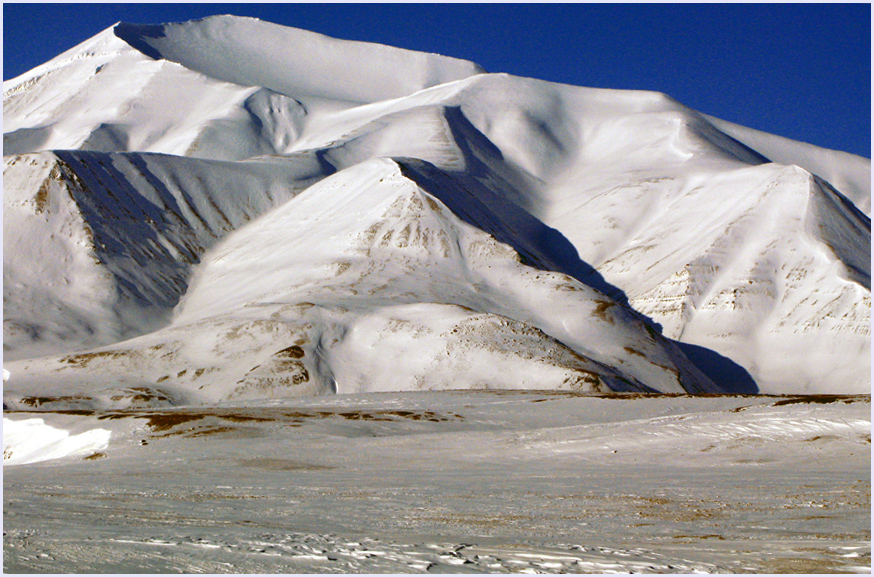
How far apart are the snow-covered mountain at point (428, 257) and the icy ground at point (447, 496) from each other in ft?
87.8

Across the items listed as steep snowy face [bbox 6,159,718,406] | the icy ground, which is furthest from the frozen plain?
steep snowy face [bbox 6,159,718,406]

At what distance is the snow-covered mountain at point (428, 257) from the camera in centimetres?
5647

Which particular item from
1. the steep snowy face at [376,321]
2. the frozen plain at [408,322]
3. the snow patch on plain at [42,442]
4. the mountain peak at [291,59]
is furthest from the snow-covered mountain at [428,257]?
the mountain peak at [291,59]

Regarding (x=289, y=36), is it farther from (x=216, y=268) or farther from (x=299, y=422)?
(x=299, y=422)

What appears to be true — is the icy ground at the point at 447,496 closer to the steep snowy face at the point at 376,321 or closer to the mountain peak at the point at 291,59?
the steep snowy face at the point at 376,321

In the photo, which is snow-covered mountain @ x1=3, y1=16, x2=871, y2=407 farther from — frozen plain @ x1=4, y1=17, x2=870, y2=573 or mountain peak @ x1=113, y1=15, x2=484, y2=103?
mountain peak @ x1=113, y1=15, x2=484, y2=103

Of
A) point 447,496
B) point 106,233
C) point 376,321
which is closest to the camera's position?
point 447,496

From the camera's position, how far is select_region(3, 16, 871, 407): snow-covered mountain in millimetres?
56469

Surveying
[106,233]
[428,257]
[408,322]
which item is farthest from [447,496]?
[106,233]

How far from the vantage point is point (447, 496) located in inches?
561

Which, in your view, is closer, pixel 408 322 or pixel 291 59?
pixel 408 322

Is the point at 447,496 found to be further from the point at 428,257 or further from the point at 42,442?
the point at 428,257

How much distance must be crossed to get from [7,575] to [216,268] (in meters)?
73.2

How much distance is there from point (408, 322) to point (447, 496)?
46.4 meters
